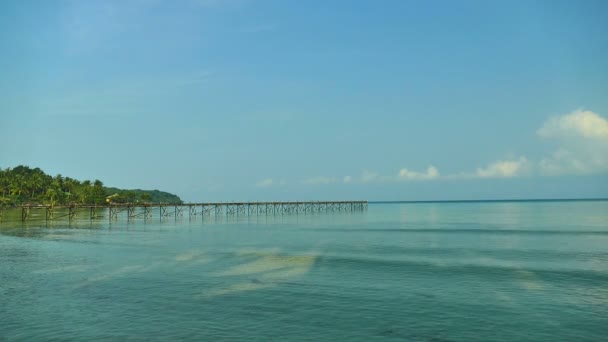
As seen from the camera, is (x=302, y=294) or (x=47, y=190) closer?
(x=302, y=294)

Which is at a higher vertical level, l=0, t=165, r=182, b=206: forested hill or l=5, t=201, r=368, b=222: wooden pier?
l=0, t=165, r=182, b=206: forested hill

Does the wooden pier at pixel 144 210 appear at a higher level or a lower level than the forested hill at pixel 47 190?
lower

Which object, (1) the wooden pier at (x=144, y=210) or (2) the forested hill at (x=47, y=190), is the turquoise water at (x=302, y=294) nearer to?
(1) the wooden pier at (x=144, y=210)

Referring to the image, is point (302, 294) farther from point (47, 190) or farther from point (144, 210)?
point (47, 190)

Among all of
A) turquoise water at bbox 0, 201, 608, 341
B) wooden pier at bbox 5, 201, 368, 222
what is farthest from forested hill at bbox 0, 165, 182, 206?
turquoise water at bbox 0, 201, 608, 341

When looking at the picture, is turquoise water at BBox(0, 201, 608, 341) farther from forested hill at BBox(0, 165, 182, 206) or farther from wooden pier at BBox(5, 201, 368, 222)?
forested hill at BBox(0, 165, 182, 206)

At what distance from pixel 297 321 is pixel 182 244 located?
28081 mm

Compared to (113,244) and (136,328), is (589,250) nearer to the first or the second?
(136,328)

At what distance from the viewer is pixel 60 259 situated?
101ft

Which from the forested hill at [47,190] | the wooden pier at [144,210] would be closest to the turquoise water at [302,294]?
the wooden pier at [144,210]

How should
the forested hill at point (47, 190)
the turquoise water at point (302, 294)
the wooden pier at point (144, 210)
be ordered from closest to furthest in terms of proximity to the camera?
the turquoise water at point (302, 294), the wooden pier at point (144, 210), the forested hill at point (47, 190)

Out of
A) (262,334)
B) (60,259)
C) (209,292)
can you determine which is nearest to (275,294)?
(209,292)

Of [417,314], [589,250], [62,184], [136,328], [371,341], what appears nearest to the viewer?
[371,341]

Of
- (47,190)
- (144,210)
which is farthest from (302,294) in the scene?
(47,190)
